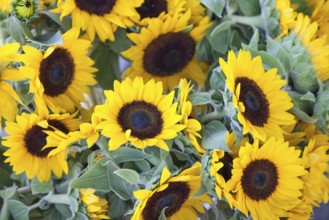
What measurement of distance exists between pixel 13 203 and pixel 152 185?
208 millimetres

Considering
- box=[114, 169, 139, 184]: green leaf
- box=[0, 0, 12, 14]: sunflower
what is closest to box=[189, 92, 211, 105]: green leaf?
box=[114, 169, 139, 184]: green leaf

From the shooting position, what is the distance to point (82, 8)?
28.6 inches

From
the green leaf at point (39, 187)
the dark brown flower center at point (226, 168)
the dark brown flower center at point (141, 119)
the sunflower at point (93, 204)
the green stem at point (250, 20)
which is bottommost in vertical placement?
the green leaf at point (39, 187)

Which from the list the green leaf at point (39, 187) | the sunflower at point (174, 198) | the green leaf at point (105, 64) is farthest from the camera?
the green leaf at point (105, 64)

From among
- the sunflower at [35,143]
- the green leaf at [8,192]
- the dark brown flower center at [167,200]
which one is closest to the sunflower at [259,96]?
the dark brown flower center at [167,200]

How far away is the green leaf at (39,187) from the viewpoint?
701 millimetres

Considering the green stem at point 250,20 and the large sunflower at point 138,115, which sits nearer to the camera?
the large sunflower at point 138,115

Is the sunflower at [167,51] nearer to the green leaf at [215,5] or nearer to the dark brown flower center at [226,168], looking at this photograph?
the green leaf at [215,5]

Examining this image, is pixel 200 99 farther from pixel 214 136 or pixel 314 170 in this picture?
pixel 314 170

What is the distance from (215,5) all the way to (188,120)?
0.19 meters

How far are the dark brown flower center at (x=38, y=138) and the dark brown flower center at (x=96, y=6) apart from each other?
0.15 meters

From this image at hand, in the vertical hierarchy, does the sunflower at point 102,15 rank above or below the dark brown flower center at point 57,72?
above

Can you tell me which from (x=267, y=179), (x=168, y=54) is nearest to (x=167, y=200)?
(x=267, y=179)

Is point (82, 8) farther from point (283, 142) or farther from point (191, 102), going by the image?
point (283, 142)
